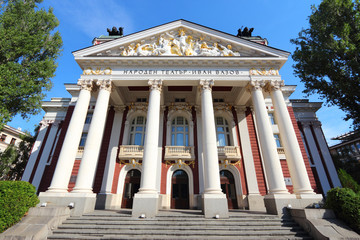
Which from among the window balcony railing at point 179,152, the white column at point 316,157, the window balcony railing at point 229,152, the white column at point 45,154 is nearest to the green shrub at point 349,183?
the window balcony railing at point 229,152

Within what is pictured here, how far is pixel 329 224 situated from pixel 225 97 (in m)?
13.1

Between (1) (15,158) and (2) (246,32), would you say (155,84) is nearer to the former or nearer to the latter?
(2) (246,32)

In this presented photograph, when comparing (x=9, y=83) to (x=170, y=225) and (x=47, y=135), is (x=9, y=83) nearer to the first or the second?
(x=47, y=135)

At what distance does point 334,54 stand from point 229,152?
11730 mm

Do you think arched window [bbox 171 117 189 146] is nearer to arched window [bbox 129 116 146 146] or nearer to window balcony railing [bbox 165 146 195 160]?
window balcony railing [bbox 165 146 195 160]

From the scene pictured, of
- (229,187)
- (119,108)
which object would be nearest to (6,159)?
(119,108)

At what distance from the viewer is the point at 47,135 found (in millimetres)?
19141

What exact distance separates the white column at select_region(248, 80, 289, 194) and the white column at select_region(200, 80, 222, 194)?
3315mm

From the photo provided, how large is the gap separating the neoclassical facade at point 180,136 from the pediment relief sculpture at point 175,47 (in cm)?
9

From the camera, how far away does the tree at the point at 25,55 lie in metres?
11.0

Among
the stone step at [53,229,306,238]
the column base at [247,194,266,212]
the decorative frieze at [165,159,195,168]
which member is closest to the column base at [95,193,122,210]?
the decorative frieze at [165,159,195,168]

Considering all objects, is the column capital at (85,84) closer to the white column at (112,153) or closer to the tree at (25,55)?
the tree at (25,55)

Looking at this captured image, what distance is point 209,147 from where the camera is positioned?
36.2 feet

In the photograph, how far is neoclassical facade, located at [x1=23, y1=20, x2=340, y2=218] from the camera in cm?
1047
